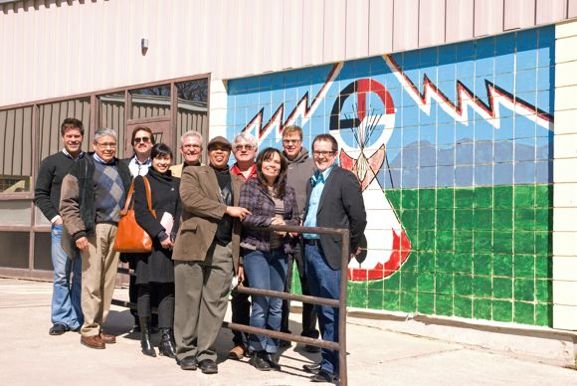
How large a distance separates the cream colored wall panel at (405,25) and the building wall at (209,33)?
1 cm

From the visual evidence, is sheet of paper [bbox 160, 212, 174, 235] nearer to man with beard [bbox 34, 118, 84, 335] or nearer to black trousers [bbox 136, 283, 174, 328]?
black trousers [bbox 136, 283, 174, 328]

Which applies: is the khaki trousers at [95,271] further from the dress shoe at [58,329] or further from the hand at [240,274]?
the hand at [240,274]

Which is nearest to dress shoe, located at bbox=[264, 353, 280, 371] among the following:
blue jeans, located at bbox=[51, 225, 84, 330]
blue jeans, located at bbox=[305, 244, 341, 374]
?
blue jeans, located at bbox=[305, 244, 341, 374]

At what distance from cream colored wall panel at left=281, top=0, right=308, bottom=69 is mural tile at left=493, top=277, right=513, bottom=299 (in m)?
3.47

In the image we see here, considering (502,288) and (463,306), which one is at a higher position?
(502,288)

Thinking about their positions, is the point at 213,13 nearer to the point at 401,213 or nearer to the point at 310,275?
the point at 401,213

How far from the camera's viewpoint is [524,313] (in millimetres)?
7234

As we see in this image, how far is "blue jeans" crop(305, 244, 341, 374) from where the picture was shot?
228 inches

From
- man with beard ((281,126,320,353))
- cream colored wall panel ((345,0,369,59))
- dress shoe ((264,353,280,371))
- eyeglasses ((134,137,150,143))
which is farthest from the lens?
cream colored wall panel ((345,0,369,59))

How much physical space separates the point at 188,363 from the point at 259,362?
0.55 m

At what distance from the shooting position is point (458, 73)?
7.88 meters

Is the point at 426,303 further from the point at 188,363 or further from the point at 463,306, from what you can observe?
the point at 188,363

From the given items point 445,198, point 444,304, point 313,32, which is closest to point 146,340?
point 444,304

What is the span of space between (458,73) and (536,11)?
3.18 feet
